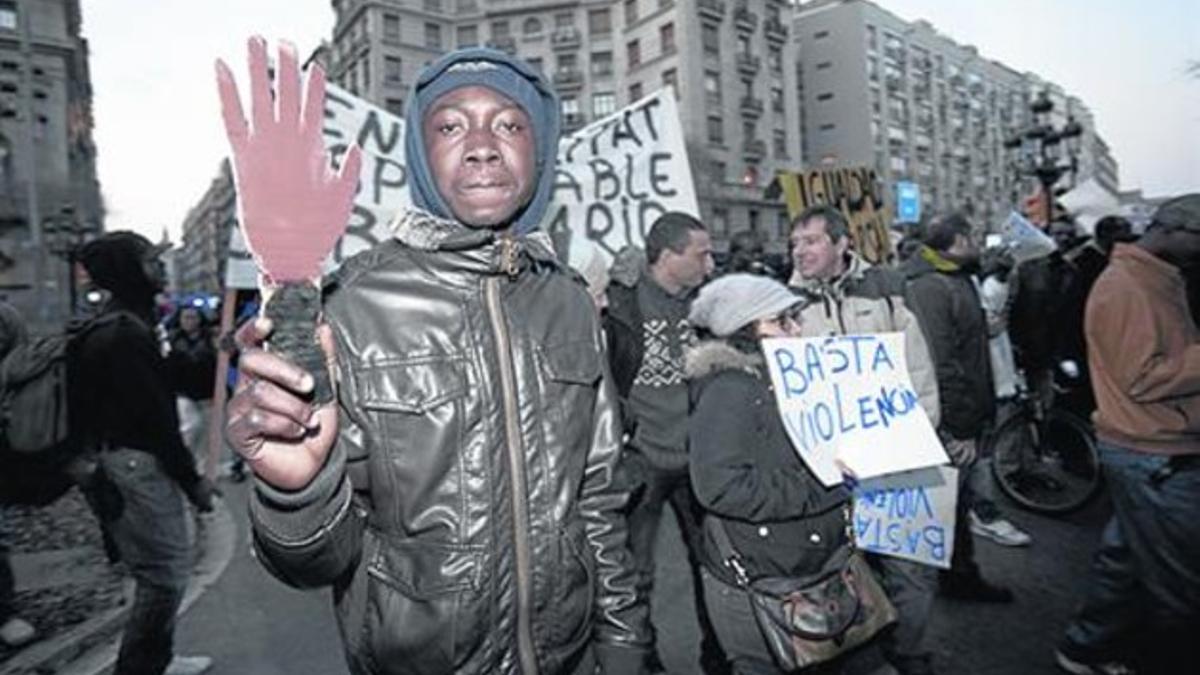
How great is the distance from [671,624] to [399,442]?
125 inches

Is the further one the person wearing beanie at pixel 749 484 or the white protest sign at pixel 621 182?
the white protest sign at pixel 621 182

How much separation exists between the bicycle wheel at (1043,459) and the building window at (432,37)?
185ft

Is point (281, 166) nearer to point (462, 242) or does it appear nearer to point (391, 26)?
point (462, 242)

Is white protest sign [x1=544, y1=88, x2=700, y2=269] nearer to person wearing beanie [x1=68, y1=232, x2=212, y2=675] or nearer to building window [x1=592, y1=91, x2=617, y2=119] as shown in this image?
person wearing beanie [x1=68, y1=232, x2=212, y2=675]

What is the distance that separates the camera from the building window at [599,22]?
55.3 meters

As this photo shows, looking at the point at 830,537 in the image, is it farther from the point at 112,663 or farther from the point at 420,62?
the point at 420,62

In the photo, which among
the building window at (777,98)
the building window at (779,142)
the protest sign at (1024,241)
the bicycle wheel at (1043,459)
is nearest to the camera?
the bicycle wheel at (1043,459)

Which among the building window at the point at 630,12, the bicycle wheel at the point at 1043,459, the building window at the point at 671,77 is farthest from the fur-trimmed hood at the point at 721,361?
the building window at the point at 630,12

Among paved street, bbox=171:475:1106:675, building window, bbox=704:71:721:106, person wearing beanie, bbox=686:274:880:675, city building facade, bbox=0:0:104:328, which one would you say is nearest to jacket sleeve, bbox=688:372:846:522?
person wearing beanie, bbox=686:274:880:675

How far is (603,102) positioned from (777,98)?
12.7m

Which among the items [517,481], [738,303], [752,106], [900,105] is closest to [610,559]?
[517,481]

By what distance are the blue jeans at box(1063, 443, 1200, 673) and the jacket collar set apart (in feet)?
9.44

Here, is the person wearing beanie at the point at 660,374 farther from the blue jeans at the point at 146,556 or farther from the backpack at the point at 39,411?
the backpack at the point at 39,411

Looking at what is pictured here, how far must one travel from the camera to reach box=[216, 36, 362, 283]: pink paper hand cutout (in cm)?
101
